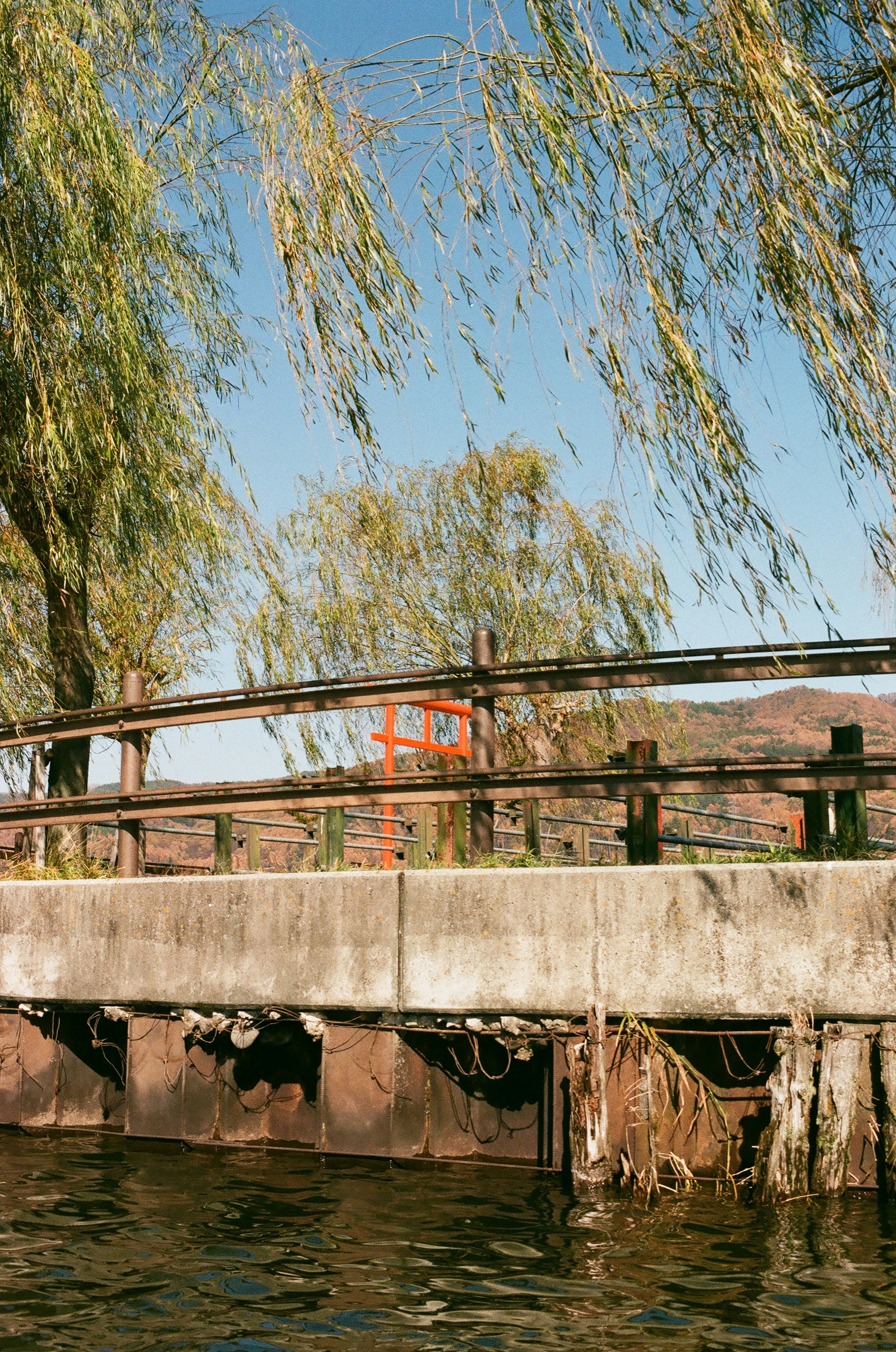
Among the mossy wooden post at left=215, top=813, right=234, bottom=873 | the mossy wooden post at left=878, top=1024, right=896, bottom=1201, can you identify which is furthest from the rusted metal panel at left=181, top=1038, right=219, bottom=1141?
the mossy wooden post at left=878, top=1024, right=896, bottom=1201

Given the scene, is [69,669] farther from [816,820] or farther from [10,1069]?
[816,820]

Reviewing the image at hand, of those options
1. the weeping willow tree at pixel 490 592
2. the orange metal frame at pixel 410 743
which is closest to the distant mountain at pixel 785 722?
the weeping willow tree at pixel 490 592

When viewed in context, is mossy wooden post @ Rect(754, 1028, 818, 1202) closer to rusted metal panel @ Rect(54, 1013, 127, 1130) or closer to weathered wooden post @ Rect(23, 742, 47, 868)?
rusted metal panel @ Rect(54, 1013, 127, 1130)

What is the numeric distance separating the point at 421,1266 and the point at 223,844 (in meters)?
3.81

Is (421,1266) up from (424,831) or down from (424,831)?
down

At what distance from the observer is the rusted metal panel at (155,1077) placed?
7500 millimetres

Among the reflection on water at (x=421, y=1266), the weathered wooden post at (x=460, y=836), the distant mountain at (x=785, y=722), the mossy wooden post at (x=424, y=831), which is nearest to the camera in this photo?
the reflection on water at (x=421, y=1266)

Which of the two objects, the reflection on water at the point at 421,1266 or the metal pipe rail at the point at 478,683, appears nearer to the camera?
the reflection on water at the point at 421,1266

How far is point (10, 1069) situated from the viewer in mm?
8234

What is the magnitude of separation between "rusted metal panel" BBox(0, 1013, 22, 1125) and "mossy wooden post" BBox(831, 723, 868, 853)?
17.1 ft

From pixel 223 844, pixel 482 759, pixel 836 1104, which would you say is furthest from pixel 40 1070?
pixel 836 1104

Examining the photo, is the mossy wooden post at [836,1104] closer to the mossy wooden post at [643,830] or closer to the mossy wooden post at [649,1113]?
the mossy wooden post at [649,1113]

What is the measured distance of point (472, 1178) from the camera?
666 centimetres

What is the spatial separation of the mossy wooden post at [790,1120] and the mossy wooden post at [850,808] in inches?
37.0
